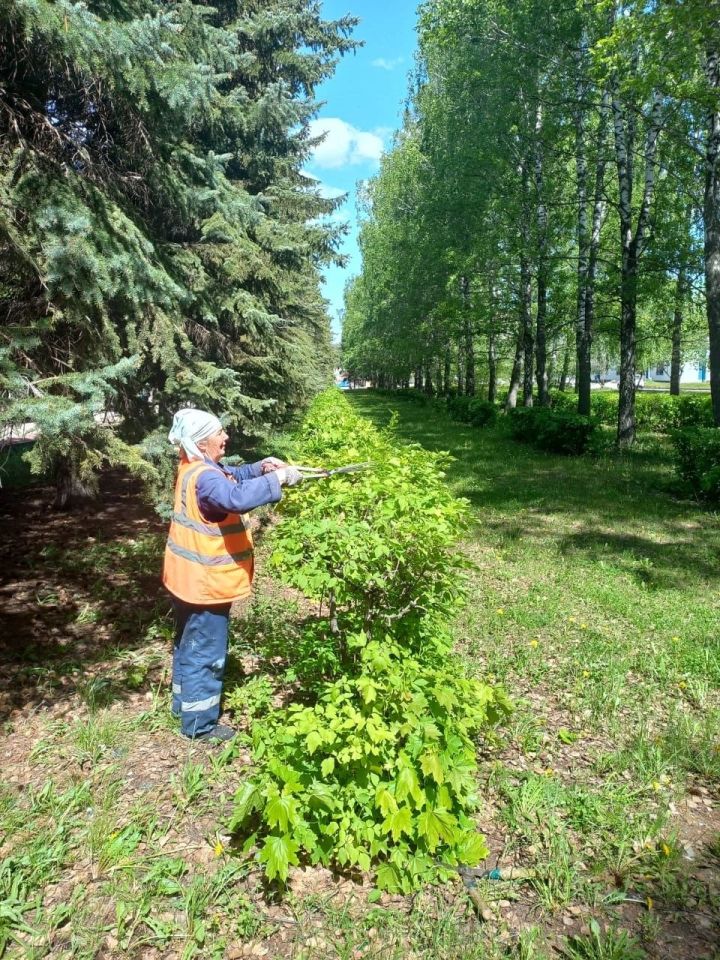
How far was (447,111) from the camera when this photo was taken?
1961 cm

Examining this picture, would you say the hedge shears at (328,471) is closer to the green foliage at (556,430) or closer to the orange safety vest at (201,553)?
the orange safety vest at (201,553)

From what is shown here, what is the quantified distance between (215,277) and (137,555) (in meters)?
3.90

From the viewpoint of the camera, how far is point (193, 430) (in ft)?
9.95

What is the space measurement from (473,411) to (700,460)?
12.1 m

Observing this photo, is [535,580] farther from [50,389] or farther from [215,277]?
[215,277]

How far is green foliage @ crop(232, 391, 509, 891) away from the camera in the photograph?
7.13 ft

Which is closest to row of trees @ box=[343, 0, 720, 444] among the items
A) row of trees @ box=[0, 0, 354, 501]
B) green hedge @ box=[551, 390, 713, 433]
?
green hedge @ box=[551, 390, 713, 433]

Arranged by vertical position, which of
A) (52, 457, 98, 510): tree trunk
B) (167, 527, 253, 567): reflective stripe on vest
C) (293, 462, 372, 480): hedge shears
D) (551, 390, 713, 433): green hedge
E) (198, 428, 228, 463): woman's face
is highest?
(551, 390, 713, 433): green hedge

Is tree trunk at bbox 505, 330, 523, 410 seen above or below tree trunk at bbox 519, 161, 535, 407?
below

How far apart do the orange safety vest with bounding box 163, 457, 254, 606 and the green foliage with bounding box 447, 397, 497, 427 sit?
56.2 feet

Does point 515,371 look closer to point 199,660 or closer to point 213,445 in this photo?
point 213,445

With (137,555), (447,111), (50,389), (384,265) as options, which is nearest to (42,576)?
(137,555)

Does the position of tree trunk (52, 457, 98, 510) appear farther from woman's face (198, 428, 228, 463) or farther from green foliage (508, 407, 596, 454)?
green foliage (508, 407, 596, 454)

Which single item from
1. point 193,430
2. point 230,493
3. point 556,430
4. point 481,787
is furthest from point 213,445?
point 556,430
